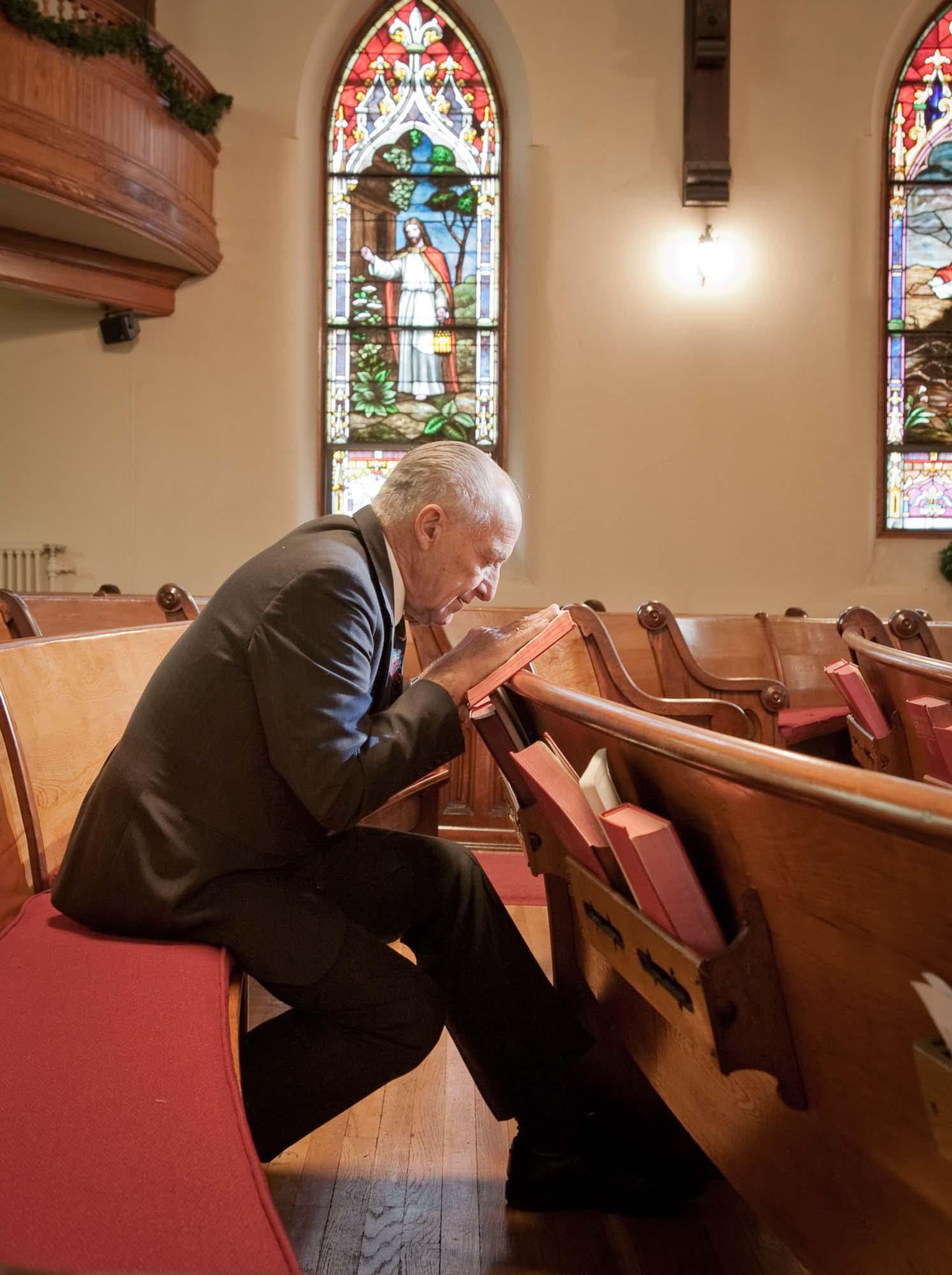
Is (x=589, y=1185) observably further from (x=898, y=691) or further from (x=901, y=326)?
(x=901, y=326)

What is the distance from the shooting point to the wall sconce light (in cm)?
697

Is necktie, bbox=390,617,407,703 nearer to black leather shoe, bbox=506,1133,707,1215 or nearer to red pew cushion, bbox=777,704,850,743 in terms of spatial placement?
black leather shoe, bbox=506,1133,707,1215

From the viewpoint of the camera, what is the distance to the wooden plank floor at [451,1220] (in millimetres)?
1597

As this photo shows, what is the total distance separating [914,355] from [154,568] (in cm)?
533

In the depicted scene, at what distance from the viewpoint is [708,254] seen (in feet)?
23.0

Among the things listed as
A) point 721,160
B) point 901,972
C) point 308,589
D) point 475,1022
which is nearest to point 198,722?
point 308,589

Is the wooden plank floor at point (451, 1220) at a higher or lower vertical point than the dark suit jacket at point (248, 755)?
lower

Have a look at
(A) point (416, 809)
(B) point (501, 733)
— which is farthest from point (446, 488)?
(A) point (416, 809)

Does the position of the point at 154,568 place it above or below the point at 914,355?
below

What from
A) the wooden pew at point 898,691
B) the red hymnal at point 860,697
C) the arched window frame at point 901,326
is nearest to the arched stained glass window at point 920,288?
the arched window frame at point 901,326

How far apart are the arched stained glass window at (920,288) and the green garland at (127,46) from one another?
14.8 ft

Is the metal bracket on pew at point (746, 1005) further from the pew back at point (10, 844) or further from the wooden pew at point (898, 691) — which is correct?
the pew back at point (10, 844)

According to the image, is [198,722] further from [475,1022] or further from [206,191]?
[206,191]

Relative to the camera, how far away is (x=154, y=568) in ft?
23.5
